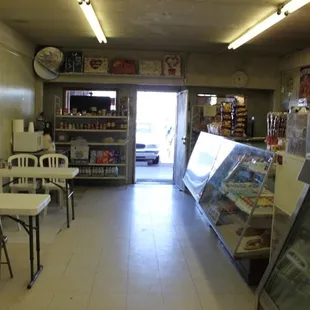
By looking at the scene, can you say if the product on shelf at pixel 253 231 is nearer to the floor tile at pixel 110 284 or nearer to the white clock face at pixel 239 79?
the floor tile at pixel 110 284

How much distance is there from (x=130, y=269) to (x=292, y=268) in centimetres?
207

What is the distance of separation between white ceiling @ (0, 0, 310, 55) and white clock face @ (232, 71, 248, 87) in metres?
0.57

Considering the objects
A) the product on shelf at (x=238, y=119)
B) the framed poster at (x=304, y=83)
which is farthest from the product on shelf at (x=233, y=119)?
the framed poster at (x=304, y=83)

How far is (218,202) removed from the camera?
450cm

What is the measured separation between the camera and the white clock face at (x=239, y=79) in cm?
802

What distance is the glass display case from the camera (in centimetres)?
192

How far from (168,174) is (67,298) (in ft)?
23.0

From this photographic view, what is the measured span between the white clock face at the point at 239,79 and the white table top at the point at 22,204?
5.50m

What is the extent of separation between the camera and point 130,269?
3.80m

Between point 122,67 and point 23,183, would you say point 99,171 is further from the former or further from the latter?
point 23,183

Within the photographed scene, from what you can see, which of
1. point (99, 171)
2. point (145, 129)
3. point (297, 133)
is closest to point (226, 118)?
point (99, 171)

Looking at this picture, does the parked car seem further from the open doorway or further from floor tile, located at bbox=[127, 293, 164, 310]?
floor tile, located at bbox=[127, 293, 164, 310]

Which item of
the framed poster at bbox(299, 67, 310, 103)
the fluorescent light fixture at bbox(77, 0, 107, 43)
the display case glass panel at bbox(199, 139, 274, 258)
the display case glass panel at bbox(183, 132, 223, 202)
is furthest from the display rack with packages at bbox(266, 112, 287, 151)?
the framed poster at bbox(299, 67, 310, 103)

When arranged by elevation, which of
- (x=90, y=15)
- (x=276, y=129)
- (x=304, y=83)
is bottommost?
(x=276, y=129)
